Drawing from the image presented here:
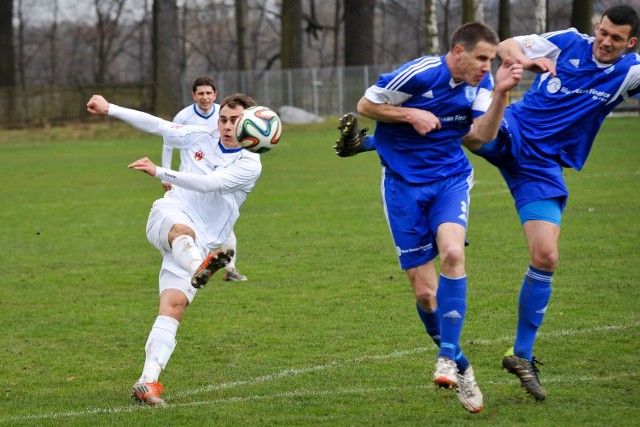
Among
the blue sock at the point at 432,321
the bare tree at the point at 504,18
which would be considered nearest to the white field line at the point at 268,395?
the blue sock at the point at 432,321

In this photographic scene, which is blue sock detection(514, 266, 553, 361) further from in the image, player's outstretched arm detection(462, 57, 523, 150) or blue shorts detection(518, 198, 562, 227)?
player's outstretched arm detection(462, 57, 523, 150)

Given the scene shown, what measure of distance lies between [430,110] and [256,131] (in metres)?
1.22

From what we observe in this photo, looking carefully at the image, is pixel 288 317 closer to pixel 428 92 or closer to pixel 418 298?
pixel 418 298

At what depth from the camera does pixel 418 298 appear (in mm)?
6207

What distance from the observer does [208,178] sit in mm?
6613

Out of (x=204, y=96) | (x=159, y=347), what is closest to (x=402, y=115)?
(x=159, y=347)

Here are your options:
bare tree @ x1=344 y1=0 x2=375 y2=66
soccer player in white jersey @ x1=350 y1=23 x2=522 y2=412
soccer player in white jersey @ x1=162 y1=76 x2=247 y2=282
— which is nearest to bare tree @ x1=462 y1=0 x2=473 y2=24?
bare tree @ x1=344 y1=0 x2=375 y2=66

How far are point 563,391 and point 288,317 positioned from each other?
3.20 metres

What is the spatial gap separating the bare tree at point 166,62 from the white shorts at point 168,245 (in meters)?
33.3

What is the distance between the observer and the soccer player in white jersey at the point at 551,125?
6219 mm

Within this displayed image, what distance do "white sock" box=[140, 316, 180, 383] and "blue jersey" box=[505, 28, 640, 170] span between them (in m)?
2.58

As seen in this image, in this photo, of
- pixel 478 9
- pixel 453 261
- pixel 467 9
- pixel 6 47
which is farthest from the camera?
pixel 6 47

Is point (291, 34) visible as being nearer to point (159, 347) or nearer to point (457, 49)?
point (159, 347)

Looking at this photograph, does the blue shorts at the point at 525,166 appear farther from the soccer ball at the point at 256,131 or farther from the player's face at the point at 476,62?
the soccer ball at the point at 256,131
